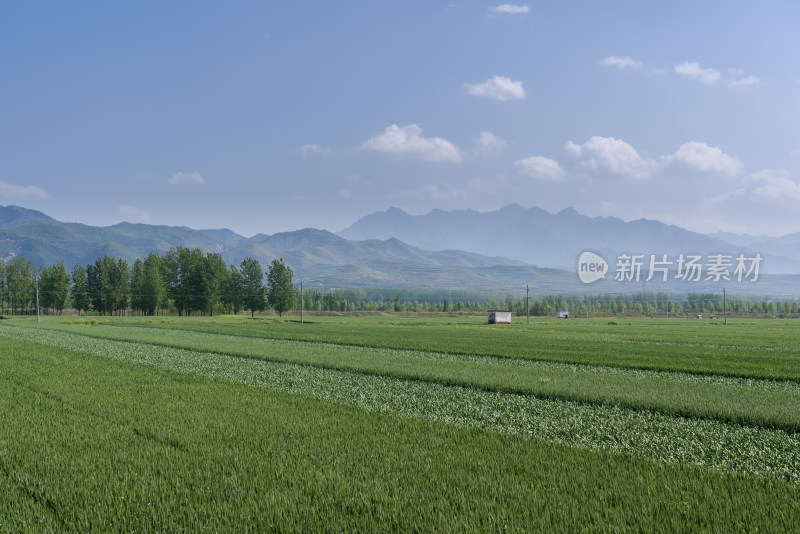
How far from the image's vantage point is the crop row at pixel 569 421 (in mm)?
9766

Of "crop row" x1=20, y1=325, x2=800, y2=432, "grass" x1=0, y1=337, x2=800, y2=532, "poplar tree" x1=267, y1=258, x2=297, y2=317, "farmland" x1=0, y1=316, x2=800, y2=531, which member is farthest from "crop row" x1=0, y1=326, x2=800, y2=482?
"poplar tree" x1=267, y1=258, x2=297, y2=317

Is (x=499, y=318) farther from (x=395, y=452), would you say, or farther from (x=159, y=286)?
(x=395, y=452)

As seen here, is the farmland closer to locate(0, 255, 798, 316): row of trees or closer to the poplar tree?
the poplar tree

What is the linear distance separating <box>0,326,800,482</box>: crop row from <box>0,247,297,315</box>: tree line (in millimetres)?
108974

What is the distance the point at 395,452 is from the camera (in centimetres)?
961

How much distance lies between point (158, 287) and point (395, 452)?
127753 mm

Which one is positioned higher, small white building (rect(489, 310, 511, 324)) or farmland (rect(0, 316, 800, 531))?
farmland (rect(0, 316, 800, 531))

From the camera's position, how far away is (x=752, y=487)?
7824mm

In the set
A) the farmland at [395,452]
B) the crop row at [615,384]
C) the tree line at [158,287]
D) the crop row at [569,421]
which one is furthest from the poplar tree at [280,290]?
the farmland at [395,452]

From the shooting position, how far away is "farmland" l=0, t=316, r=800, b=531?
22.3 ft

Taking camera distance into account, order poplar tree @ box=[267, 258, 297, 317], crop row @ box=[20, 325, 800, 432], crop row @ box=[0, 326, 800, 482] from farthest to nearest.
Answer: poplar tree @ box=[267, 258, 297, 317] < crop row @ box=[20, 325, 800, 432] < crop row @ box=[0, 326, 800, 482]

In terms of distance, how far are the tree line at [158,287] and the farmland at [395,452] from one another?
109 meters

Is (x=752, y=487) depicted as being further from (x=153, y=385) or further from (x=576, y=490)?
(x=153, y=385)

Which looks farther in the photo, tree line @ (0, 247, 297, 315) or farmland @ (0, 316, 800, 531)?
tree line @ (0, 247, 297, 315)
